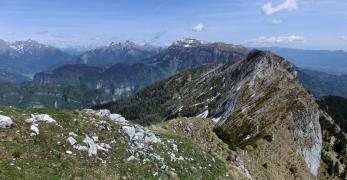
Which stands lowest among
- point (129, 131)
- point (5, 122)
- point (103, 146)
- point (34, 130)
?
point (129, 131)

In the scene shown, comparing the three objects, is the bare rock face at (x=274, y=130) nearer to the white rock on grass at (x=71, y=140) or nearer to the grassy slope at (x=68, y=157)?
the grassy slope at (x=68, y=157)

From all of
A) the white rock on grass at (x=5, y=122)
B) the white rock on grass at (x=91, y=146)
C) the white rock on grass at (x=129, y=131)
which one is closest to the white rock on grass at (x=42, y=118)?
the white rock on grass at (x=5, y=122)

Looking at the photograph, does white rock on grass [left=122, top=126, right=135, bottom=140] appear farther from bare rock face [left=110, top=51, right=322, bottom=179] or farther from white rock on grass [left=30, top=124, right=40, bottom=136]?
bare rock face [left=110, top=51, right=322, bottom=179]

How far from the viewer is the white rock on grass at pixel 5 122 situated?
3127cm

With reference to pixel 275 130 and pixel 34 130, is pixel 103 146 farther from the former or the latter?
pixel 275 130

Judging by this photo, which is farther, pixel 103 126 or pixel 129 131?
pixel 129 131

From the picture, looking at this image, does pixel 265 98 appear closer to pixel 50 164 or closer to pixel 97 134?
pixel 97 134

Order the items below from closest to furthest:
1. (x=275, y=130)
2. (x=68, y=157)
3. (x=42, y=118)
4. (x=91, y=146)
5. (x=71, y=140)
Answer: (x=68, y=157) < (x=71, y=140) < (x=91, y=146) < (x=42, y=118) < (x=275, y=130)

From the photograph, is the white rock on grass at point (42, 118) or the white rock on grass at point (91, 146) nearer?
the white rock on grass at point (91, 146)

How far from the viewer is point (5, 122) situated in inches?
1236

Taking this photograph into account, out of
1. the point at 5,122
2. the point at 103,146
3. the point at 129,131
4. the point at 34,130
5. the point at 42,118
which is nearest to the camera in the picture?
the point at 5,122

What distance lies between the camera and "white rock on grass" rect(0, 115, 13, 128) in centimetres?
3127

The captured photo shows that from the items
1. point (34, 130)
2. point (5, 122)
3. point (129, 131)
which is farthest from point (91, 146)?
point (5, 122)

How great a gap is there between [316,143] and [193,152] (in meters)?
58.2
